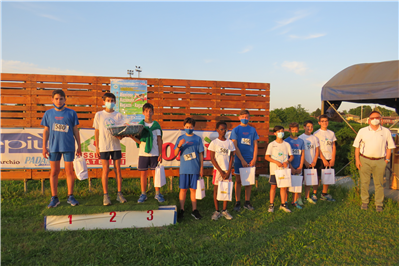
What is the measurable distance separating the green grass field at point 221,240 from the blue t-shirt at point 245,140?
3.99 feet

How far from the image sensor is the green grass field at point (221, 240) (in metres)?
3.29

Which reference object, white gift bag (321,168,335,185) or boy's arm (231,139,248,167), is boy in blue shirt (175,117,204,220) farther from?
white gift bag (321,168,335,185)

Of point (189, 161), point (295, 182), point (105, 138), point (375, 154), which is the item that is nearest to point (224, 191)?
point (189, 161)

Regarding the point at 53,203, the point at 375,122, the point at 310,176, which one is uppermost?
the point at 375,122

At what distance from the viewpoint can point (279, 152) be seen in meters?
5.21

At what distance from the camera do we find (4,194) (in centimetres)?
581

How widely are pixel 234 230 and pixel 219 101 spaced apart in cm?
373

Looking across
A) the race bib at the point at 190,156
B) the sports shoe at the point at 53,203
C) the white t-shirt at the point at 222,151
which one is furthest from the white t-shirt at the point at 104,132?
the white t-shirt at the point at 222,151

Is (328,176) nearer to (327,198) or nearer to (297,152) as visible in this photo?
(327,198)

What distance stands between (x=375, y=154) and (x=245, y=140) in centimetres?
280

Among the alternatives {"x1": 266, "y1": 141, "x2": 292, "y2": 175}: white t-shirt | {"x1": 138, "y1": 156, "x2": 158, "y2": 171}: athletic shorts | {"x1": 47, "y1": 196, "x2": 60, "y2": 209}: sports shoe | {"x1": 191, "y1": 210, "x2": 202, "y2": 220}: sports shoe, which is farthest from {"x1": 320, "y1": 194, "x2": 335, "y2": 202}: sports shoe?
{"x1": 47, "y1": 196, "x2": 60, "y2": 209}: sports shoe

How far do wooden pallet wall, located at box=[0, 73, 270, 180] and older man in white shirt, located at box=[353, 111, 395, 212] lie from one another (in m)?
2.46

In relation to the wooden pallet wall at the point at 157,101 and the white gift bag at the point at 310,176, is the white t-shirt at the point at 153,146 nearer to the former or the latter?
the wooden pallet wall at the point at 157,101

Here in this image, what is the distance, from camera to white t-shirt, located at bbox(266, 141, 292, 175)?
5.20 metres
